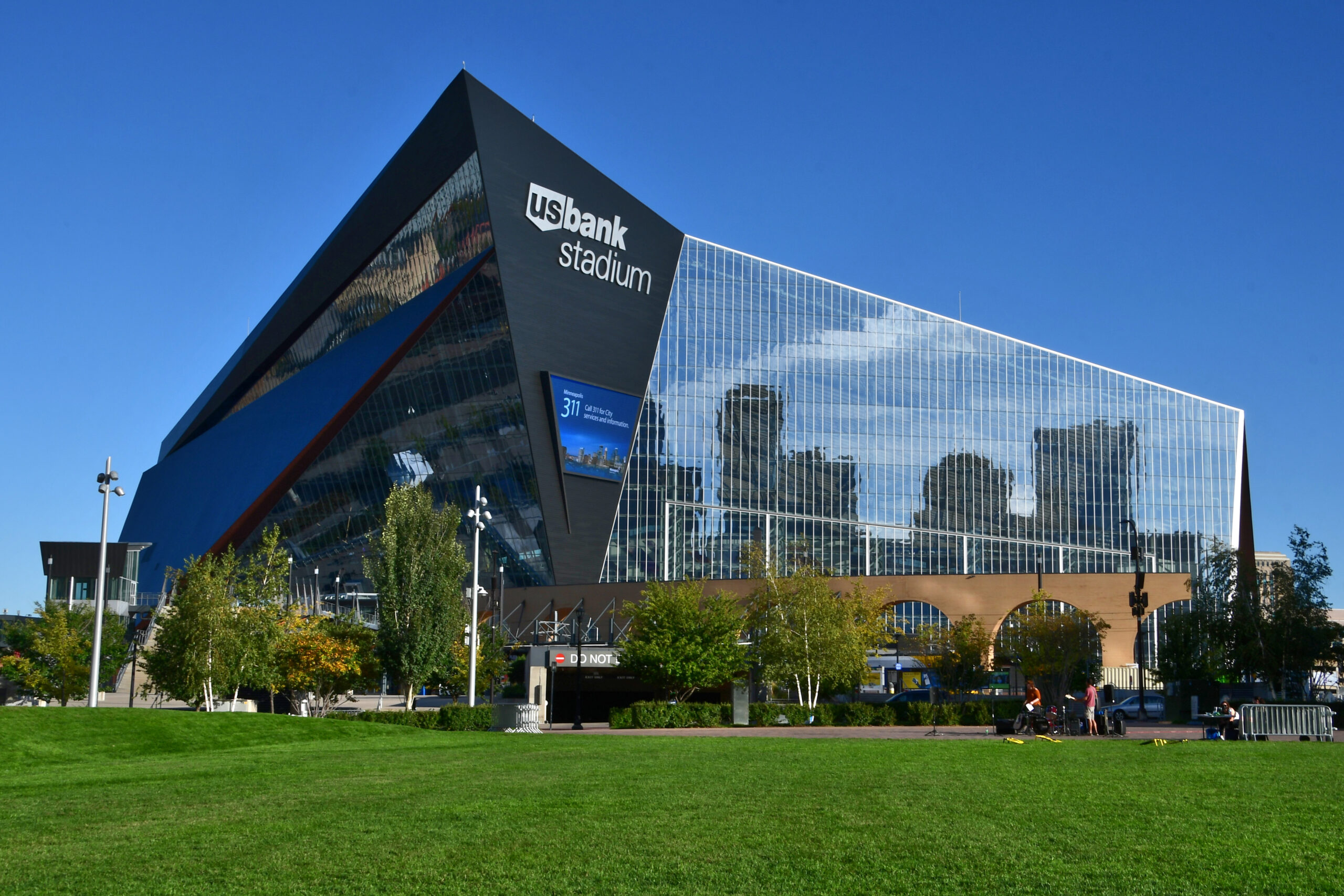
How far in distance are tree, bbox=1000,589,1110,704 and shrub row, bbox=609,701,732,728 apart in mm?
16343

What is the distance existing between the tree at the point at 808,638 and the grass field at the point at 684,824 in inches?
896

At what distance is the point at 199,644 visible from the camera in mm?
37438

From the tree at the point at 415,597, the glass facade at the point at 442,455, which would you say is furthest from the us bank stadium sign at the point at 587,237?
the tree at the point at 415,597

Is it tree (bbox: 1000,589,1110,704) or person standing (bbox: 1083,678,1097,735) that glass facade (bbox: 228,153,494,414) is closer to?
tree (bbox: 1000,589,1110,704)

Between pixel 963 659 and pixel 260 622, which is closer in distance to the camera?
pixel 260 622

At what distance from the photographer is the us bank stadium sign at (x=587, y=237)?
6669 cm

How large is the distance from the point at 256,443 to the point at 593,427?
2631 cm

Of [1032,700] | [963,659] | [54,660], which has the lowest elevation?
[54,660]

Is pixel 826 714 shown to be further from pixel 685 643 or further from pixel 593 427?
pixel 593 427

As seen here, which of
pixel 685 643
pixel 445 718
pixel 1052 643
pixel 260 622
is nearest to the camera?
pixel 445 718

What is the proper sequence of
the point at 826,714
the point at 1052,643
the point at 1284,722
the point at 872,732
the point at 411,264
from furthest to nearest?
the point at 411,264, the point at 1052,643, the point at 826,714, the point at 872,732, the point at 1284,722

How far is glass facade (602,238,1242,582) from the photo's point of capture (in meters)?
79.8

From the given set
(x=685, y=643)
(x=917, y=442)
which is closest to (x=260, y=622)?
(x=685, y=643)

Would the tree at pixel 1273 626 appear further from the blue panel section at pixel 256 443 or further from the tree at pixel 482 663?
the blue panel section at pixel 256 443
